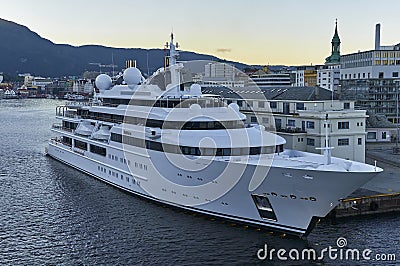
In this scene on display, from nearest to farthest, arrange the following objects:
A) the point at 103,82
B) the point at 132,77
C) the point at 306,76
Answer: the point at 132,77
the point at 103,82
the point at 306,76

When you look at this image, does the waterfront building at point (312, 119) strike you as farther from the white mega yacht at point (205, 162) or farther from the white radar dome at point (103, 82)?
the white radar dome at point (103, 82)

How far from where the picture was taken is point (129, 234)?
800 inches

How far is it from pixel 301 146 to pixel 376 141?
12.2 m

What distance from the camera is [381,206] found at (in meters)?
23.2

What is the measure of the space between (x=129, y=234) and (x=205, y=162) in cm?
435

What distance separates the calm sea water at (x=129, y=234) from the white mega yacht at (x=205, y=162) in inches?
35.3

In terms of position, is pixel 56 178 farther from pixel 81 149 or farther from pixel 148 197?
pixel 148 197

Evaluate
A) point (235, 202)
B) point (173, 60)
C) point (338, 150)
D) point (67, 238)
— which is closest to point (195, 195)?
point (235, 202)

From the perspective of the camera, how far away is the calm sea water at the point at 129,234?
18.2 metres

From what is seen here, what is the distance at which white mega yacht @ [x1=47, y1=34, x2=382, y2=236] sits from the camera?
1834cm

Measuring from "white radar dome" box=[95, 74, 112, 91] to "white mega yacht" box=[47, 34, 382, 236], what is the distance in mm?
3724

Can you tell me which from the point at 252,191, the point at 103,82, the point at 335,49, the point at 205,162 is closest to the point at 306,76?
the point at 335,49

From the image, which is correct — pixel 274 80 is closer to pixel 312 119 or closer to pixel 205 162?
pixel 312 119

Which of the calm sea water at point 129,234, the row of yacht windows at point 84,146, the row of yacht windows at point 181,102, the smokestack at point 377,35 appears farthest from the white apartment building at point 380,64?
the calm sea water at point 129,234
